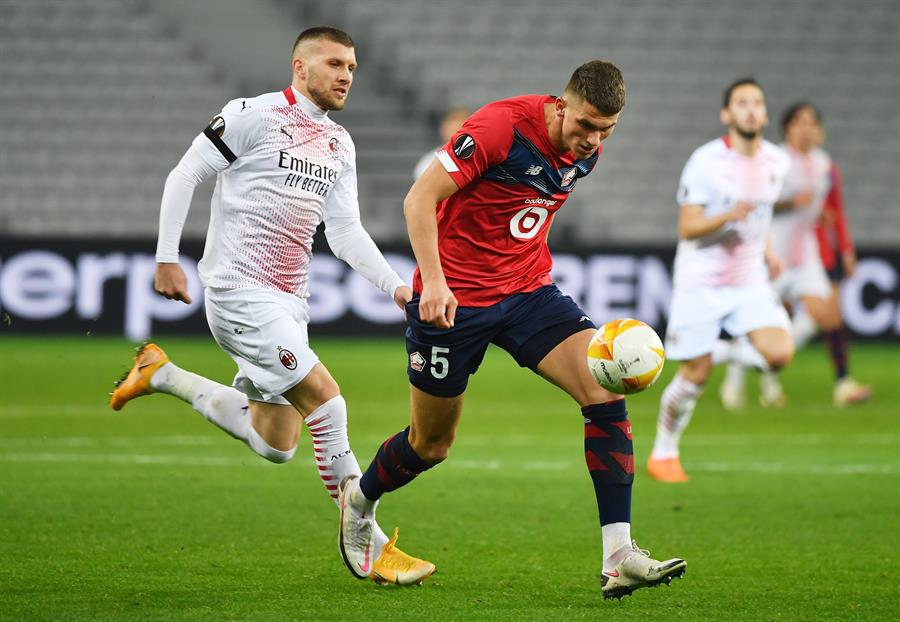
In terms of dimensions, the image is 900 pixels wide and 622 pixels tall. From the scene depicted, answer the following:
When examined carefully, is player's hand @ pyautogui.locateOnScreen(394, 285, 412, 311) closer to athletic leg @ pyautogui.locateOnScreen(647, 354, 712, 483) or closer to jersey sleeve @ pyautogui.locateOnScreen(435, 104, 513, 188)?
jersey sleeve @ pyautogui.locateOnScreen(435, 104, 513, 188)

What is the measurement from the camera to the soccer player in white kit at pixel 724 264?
8055 mm

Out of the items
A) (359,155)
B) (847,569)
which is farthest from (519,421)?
(359,155)

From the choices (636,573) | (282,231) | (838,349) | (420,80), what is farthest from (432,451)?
(420,80)

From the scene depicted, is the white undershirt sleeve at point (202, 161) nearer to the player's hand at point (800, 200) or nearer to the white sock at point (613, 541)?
the white sock at point (613, 541)

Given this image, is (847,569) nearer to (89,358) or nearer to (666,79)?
(89,358)

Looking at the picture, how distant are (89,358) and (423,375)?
386 inches

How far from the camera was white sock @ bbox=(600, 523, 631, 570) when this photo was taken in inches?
190

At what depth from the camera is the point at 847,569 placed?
552 centimetres

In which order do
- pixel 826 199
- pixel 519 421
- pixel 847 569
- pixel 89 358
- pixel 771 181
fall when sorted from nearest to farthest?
pixel 847 569 < pixel 771 181 < pixel 519 421 < pixel 826 199 < pixel 89 358

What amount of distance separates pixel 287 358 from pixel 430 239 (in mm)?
965

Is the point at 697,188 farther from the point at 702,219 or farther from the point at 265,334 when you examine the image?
the point at 265,334

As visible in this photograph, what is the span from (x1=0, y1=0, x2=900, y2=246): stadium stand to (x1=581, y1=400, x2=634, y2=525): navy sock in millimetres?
13979

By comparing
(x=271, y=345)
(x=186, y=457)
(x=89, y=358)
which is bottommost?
(x=89, y=358)

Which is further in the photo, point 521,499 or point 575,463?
point 575,463
